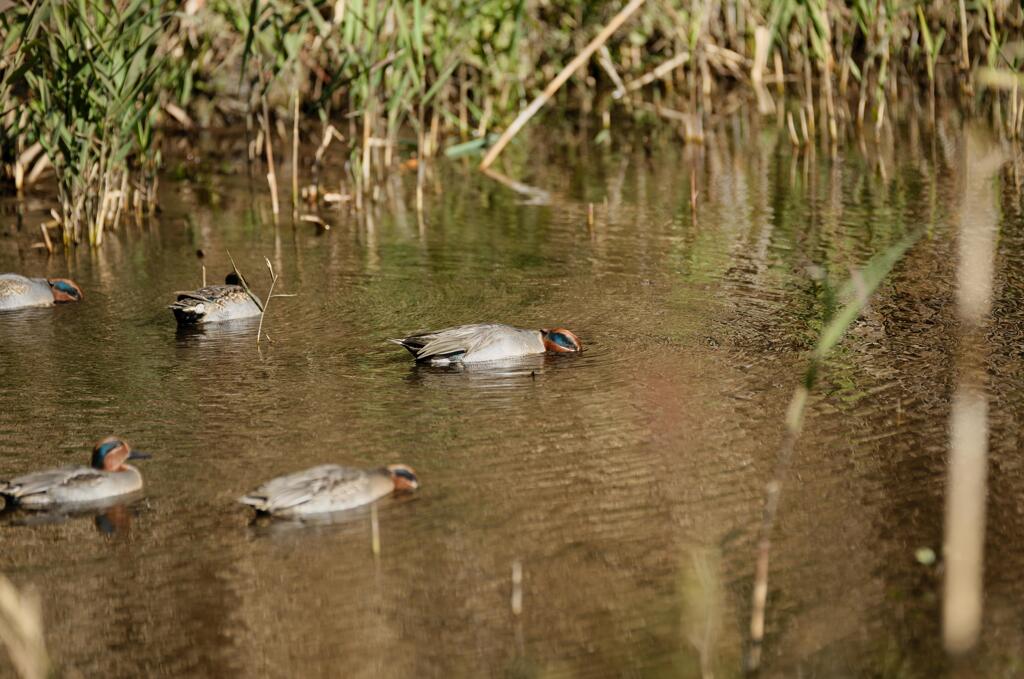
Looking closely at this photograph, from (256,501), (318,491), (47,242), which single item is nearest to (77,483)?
(256,501)

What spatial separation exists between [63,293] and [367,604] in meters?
6.11

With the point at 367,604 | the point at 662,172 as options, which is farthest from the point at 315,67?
the point at 367,604

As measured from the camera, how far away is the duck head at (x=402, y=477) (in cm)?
682

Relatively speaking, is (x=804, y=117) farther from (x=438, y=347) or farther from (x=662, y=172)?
(x=438, y=347)

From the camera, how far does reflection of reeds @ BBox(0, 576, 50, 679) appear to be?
4660 mm

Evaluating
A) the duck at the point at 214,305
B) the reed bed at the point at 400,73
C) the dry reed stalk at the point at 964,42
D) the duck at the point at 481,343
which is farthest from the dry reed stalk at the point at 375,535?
the dry reed stalk at the point at 964,42

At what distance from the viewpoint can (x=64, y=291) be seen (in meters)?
11.1

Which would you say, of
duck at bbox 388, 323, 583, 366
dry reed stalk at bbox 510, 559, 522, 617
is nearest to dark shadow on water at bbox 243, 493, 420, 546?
dry reed stalk at bbox 510, 559, 522, 617

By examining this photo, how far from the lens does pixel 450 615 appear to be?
568cm

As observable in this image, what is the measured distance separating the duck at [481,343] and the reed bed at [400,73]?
3371 millimetres

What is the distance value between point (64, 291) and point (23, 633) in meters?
6.57

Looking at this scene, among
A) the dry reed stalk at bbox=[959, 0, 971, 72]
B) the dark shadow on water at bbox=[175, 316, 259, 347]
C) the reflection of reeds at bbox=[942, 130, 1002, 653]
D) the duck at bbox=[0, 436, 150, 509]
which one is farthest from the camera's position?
the dry reed stalk at bbox=[959, 0, 971, 72]

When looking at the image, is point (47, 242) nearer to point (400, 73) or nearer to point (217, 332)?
point (217, 332)

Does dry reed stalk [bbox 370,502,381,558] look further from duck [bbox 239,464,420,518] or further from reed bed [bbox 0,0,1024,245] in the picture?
reed bed [bbox 0,0,1024,245]
